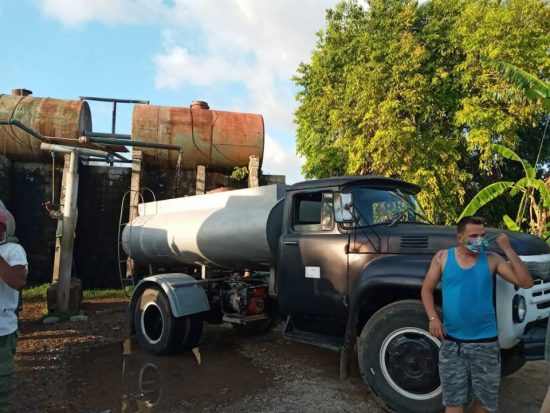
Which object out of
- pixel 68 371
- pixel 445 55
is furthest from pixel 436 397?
pixel 445 55

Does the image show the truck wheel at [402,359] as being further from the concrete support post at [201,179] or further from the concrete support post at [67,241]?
the concrete support post at [201,179]

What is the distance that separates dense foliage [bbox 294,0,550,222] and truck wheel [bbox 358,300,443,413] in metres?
10.3

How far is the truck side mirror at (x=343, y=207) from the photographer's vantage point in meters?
5.08

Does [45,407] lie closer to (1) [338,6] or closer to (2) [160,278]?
(2) [160,278]

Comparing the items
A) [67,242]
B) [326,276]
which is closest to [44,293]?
[67,242]

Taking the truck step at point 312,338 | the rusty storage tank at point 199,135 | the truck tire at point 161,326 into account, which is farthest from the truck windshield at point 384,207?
the rusty storage tank at point 199,135

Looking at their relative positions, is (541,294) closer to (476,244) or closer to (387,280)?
(387,280)

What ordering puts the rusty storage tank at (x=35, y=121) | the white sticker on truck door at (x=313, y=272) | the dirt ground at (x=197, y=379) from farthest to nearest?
the rusty storage tank at (x=35, y=121)
the white sticker on truck door at (x=313, y=272)
the dirt ground at (x=197, y=379)

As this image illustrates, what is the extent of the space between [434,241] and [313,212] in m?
1.79

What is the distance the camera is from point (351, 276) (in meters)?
4.98

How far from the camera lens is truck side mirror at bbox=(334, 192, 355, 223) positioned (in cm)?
508

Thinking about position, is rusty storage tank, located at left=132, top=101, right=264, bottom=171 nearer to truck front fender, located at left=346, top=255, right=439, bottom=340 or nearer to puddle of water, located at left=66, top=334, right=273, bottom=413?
puddle of water, located at left=66, top=334, right=273, bottom=413

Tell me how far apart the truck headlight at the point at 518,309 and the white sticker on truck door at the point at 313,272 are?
2089 millimetres

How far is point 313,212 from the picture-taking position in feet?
19.1
